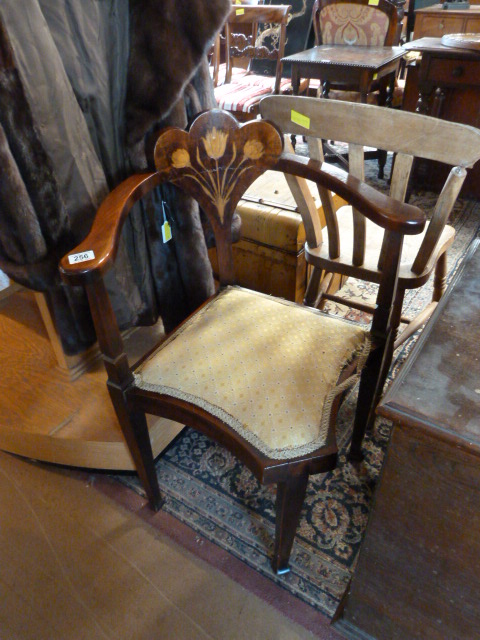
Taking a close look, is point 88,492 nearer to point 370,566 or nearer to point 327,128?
point 370,566

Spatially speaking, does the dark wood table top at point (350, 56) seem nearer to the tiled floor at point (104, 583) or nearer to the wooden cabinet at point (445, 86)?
the wooden cabinet at point (445, 86)

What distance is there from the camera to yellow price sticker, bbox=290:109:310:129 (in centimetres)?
116

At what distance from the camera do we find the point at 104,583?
1.06 metres

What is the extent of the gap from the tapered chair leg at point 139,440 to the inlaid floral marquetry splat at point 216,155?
47 cm

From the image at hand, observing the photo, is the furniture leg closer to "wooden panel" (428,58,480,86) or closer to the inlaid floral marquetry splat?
the inlaid floral marquetry splat

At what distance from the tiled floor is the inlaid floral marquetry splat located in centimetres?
84

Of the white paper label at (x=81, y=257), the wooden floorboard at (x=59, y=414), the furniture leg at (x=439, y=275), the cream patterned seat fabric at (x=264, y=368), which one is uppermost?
the white paper label at (x=81, y=257)

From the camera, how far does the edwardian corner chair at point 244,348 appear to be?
0.81 metres

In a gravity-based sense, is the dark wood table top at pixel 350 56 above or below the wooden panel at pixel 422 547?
above

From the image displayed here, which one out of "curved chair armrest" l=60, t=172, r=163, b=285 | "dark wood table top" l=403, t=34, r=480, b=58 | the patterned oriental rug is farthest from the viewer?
"dark wood table top" l=403, t=34, r=480, b=58

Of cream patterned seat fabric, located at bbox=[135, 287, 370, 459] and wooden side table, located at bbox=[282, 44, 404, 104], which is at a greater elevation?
wooden side table, located at bbox=[282, 44, 404, 104]

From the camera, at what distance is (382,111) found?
3.50ft

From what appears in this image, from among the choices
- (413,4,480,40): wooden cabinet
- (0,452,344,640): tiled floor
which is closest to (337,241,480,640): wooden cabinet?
(0,452,344,640): tiled floor

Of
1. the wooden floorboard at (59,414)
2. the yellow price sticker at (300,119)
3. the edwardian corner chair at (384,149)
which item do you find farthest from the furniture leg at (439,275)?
A: the wooden floorboard at (59,414)
